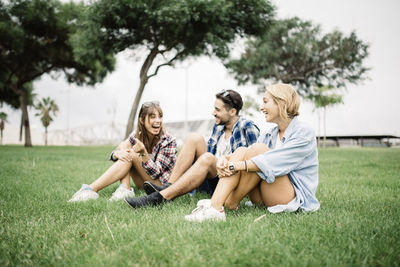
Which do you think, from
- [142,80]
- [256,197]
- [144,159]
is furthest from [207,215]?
[142,80]

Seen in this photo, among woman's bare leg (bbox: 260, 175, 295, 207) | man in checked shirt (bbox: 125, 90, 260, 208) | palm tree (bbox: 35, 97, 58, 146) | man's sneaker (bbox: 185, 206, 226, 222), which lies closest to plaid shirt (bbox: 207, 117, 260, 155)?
man in checked shirt (bbox: 125, 90, 260, 208)

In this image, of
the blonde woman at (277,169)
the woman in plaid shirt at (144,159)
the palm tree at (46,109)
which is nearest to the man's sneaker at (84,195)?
the woman in plaid shirt at (144,159)

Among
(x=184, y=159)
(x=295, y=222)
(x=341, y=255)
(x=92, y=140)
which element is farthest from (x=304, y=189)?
(x=92, y=140)

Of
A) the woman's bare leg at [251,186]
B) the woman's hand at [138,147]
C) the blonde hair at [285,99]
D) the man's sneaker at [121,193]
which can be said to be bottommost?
the man's sneaker at [121,193]

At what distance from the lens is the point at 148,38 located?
15.7m

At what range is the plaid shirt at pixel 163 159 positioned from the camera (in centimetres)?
424

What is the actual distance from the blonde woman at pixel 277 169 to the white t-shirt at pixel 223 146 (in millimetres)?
1133

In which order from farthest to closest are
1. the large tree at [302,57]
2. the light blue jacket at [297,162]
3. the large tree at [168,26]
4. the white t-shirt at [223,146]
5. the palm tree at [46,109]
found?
the palm tree at [46,109] → the large tree at [302,57] → the large tree at [168,26] → the white t-shirt at [223,146] → the light blue jacket at [297,162]

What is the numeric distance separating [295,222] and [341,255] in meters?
0.73

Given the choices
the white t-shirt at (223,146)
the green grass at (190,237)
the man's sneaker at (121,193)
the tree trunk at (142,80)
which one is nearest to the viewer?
the green grass at (190,237)

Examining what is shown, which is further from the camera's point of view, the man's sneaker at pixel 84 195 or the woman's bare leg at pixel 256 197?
the man's sneaker at pixel 84 195

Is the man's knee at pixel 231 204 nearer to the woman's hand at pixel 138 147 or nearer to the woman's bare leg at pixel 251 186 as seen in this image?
the woman's bare leg at pixel 251 186

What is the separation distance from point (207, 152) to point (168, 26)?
12.0 meters

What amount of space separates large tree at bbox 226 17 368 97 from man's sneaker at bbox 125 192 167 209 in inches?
748
